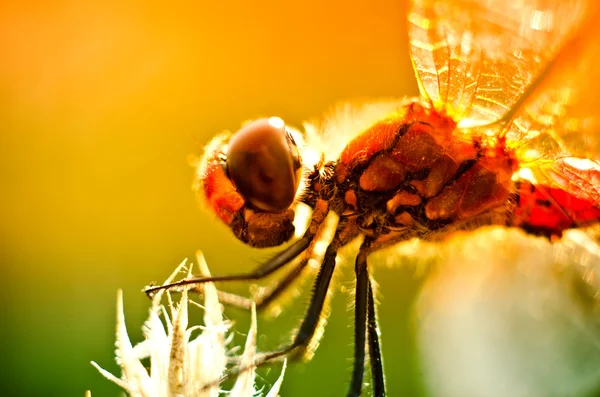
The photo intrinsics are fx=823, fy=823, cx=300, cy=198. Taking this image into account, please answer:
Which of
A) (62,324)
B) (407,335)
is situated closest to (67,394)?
(62,324)

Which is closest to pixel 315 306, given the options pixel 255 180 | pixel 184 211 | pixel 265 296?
pixel 265 296

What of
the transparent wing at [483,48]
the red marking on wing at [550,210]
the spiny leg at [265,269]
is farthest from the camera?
the red marking on wing at [550,210]

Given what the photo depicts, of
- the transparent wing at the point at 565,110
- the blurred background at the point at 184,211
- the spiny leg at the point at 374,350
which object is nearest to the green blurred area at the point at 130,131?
the blurred background at the point at 184,211

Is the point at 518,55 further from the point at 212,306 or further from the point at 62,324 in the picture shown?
the point at 62,324

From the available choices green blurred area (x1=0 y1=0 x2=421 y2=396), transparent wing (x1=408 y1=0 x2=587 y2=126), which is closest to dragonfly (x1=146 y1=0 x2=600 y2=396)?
transparent wing (x1=408 y1=0 x2=587 y2=126)

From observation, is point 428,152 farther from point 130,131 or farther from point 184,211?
point 130,131

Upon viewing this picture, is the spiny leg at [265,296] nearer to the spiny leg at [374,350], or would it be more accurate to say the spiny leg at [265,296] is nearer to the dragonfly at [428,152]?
the dragonfly at [428,152]
